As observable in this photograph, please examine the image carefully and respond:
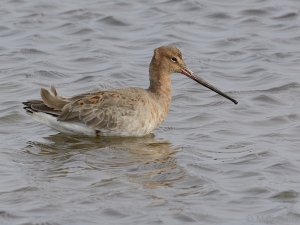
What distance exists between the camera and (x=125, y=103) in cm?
1217

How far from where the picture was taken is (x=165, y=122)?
12977 millimetres

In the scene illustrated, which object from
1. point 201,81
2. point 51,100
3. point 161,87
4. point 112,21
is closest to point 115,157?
point 51,100

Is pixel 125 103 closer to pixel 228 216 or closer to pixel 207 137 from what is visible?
pixel 207 137

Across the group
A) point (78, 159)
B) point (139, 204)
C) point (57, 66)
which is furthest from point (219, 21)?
point (139, 204)

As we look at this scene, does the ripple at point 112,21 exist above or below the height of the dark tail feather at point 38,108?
below

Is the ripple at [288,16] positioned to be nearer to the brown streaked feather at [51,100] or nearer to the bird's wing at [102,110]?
the bird's wing at [102,110]

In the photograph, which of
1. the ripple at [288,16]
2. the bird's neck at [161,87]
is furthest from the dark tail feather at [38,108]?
the ripple at [288,16]

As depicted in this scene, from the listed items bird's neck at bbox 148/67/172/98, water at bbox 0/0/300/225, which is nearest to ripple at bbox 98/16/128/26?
water at bbox 0/0/300/225

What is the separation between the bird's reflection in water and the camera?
10.7 m

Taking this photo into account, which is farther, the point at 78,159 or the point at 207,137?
the point at 207,137

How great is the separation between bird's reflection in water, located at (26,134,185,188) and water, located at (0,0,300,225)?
0.02 meters

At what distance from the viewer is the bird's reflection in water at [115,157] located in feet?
35.0

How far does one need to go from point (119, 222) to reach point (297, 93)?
5.26 m

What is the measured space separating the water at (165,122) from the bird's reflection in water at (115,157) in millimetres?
20
